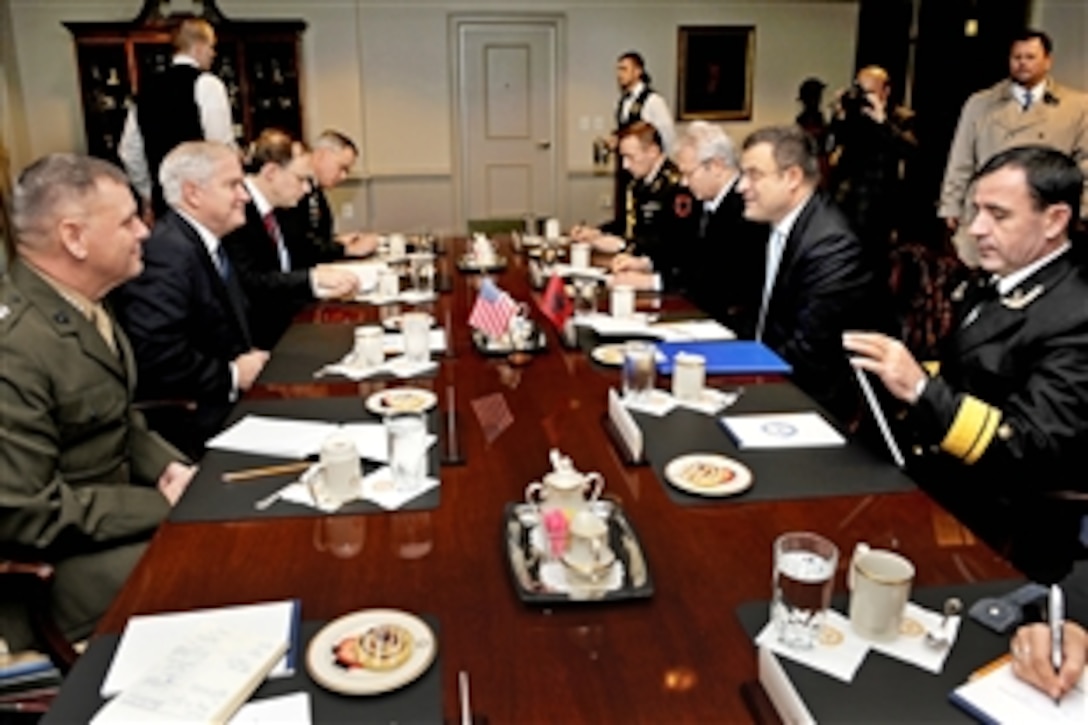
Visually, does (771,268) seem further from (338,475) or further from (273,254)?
(273,254)

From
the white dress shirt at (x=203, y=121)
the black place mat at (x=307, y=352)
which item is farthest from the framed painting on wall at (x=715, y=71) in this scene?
the black place mat at (x=307, y=352)

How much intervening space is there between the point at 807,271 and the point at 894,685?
1714 mm

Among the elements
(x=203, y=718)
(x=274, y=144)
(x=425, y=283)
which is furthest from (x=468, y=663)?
(x=274, y=144)

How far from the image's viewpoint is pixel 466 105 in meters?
7.12

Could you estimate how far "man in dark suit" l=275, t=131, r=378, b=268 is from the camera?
3914 millimetres

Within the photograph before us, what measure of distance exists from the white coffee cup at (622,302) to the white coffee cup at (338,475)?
1.33 m

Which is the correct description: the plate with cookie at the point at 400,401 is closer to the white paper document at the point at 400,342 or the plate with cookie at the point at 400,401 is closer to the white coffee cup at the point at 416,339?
the white coffee cup at the point at 416,339

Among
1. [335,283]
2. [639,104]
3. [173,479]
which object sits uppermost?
[639,104]

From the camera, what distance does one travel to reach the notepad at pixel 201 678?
0.99m

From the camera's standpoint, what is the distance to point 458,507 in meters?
1.50

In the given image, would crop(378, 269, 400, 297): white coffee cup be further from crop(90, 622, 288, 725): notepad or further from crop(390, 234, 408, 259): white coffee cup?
crop(90, 622, 288, 725): notepad

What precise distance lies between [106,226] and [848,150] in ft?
15.3

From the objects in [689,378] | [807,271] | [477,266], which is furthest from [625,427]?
[477,266]

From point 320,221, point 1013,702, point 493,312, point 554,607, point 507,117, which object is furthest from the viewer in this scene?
point 507,117
